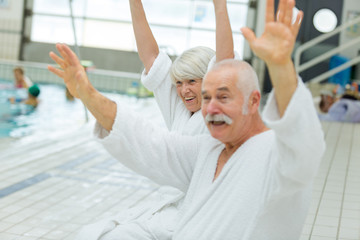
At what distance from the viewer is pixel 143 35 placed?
257 centimetres

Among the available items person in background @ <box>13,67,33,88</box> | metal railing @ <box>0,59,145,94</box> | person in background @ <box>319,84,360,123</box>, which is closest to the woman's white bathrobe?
person in background @ <box>319,84,360,123</box>

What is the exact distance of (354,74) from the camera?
13.8 meters

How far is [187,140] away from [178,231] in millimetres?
355

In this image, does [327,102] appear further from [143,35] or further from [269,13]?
[269,13]

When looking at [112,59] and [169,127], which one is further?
[112,59]

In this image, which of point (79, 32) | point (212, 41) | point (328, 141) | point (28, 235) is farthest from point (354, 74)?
point (28, 235)

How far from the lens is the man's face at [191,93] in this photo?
2.47 metres

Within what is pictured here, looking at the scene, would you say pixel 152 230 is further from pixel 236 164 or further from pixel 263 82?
pixel 263 82

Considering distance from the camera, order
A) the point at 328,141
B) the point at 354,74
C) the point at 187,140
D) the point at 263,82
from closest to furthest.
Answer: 1. the point at 187,140
2. the point at 328,141
3. the point at 354,74
4. the point at 263,82

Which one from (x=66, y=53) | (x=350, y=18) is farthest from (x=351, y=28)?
(x=66, y=53)

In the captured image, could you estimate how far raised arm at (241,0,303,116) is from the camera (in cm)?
150

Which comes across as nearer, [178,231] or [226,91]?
[226,91]

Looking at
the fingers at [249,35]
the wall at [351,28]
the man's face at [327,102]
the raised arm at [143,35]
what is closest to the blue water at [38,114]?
the man's face at [327,102]

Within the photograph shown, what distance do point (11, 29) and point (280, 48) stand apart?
16.0 m
